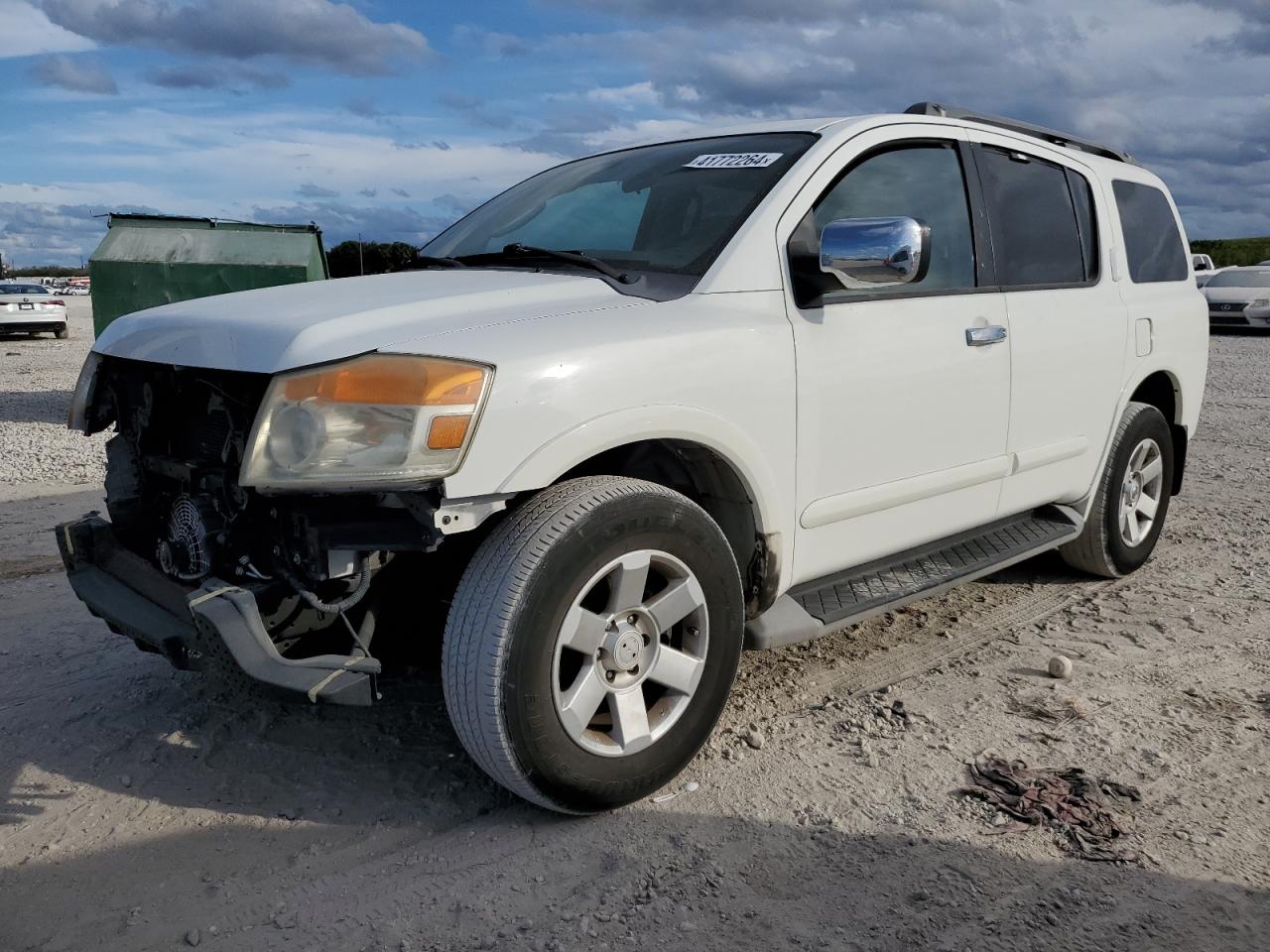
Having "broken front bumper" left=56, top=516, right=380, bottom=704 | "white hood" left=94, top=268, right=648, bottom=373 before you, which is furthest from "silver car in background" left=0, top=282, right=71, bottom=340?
"broken front bumper" left=56, top=516, right=380, bottom=704

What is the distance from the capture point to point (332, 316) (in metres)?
2.64

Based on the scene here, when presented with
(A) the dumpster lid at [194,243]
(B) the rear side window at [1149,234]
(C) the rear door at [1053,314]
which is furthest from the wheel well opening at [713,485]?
(A) the dumpster lid at [194,243]

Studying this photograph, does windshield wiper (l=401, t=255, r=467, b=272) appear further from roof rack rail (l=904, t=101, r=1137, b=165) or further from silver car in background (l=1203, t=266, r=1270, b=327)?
silver car in background (l=1203, t=266, r=1270, b=327)

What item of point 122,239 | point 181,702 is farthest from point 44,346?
point 181,702

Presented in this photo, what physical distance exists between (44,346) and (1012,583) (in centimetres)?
2318

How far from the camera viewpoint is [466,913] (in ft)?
7.94

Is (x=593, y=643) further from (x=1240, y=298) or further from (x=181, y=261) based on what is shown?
(x=1240, y=298)

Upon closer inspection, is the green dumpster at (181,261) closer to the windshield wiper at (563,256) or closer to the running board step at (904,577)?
the windshield wiper at (563,256)

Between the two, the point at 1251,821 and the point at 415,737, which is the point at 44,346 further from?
the point at 1251,821

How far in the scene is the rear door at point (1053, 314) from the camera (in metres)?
3.94

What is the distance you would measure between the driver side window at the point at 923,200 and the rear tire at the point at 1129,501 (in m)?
1.41

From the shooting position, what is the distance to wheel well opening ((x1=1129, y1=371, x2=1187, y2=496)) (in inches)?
196

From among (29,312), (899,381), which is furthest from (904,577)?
(29,312)

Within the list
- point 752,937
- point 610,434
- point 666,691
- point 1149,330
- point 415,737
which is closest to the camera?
point 752,937
